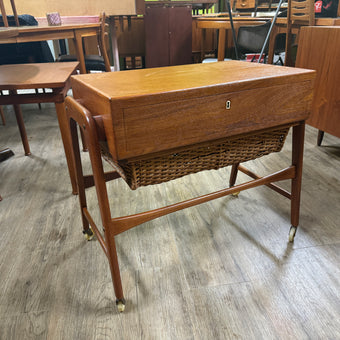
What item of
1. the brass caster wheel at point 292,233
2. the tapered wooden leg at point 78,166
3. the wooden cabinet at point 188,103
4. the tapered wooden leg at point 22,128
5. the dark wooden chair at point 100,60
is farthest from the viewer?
the dark wooden chair at point 100,60

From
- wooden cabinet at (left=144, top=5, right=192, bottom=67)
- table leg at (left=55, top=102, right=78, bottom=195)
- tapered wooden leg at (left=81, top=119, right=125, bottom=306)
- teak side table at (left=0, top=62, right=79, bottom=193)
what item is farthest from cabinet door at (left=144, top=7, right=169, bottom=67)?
tapered wooden leg at (left=81, top=119, right=125, bottom=306)

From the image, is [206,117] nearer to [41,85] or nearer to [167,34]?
[41,85]

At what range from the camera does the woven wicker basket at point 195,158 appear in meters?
0.91

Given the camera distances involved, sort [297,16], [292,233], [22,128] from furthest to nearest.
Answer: [297,16] < [22,128] < [292,233]

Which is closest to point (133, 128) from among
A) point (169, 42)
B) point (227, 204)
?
point (227, 204)

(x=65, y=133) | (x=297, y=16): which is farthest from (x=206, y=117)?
(x=297, y=16)

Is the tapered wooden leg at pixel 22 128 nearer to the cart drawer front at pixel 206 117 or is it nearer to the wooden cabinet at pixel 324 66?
the cart drawer front at pixel 206 117

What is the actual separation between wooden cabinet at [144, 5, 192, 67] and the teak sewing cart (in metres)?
3.62

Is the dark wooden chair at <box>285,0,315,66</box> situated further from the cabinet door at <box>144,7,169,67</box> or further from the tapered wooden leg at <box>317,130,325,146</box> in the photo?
the cabinet door at <box>144,7,169,67</box>

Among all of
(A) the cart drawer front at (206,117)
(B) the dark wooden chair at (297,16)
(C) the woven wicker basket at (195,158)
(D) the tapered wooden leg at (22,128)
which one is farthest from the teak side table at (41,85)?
(B) the dark wooden chair at (297,16)

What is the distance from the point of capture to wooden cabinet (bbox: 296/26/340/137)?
65.8 inches

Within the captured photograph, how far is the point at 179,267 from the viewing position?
1169 millimetres

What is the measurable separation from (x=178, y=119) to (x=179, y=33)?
158 inches

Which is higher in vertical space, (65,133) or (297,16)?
(297,16)
